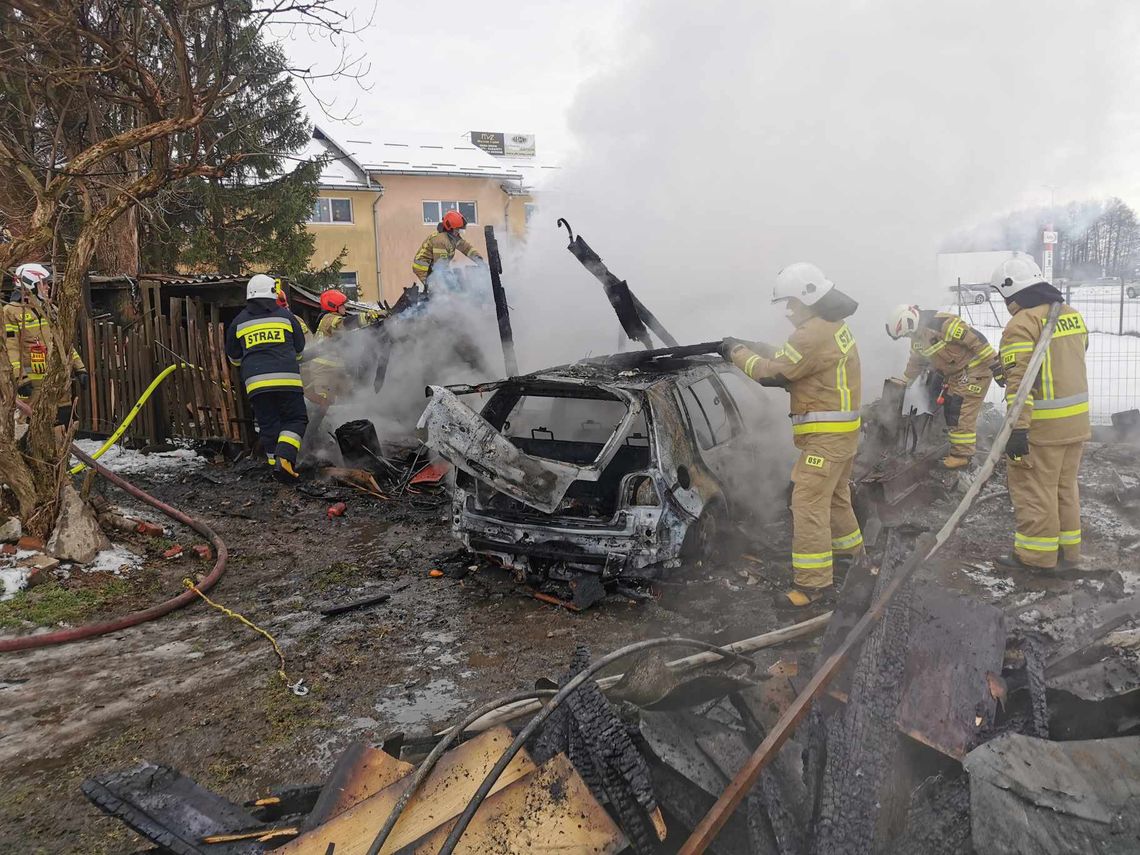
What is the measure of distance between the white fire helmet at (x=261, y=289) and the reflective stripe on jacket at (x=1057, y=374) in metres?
6.69

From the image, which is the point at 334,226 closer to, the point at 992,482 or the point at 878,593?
the point at 992,482

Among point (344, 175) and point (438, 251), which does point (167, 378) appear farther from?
point (344, 175)

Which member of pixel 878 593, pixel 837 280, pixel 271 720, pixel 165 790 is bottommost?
pixel 271 720

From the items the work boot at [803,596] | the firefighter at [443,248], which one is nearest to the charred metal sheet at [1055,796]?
the work boot at [803,596]

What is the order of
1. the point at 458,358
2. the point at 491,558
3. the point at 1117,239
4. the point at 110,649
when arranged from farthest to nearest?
the point at 1117,239 < the point at 458,358 < the point at 491,558 < the point at 110,649

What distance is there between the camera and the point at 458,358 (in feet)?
30.1

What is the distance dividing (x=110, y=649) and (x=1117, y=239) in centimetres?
3007

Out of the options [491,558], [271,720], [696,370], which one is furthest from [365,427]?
[271,720]

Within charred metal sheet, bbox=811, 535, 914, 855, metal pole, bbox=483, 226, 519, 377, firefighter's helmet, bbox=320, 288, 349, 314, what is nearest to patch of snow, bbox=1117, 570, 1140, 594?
charred metal sheet, bbox=811, 535, 914, 855

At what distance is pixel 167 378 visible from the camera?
941 centimetres

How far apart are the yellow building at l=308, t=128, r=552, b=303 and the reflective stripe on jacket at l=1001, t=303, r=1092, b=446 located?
23467 millimetres

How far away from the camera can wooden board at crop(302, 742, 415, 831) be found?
2.58 meters

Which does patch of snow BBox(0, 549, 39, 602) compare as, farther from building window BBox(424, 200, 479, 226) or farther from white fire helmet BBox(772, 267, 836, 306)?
building window BBox(424, 200, 479, 226)

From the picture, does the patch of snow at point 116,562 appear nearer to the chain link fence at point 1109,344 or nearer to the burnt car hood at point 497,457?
the burnt car hood at point 497,457
